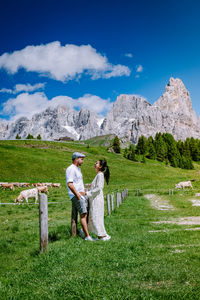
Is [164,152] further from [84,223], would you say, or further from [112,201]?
[84,223]

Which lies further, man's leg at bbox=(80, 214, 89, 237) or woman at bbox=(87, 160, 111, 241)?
woman at bbox=(87, 160, 111, 241)

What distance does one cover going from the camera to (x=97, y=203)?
392 inches

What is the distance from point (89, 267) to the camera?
20.7 feet

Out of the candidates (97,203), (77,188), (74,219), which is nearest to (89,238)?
(74,219)

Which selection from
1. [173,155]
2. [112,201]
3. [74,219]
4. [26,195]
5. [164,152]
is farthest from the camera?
[173,155]

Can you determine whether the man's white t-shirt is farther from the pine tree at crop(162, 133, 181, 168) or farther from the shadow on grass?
the pine tree at crop(162, 133, 181, 168)

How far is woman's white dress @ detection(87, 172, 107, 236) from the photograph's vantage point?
9673 millimetres

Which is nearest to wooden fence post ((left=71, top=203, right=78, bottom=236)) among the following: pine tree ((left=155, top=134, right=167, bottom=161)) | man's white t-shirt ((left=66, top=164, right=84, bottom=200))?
man's white t-shirt ((left=66, top=164, right=84, bottom=200))

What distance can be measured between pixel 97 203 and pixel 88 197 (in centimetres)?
46

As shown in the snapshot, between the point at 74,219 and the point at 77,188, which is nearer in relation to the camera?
the point at 77,188

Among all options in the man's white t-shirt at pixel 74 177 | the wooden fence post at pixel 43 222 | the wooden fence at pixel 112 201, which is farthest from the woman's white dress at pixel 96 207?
the wooden fence at pixel 112 201

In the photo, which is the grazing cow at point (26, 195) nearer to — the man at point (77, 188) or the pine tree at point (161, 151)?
the man at point (77, 188)

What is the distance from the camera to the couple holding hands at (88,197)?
9.02 m

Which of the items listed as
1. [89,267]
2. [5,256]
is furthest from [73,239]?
[89,267]
